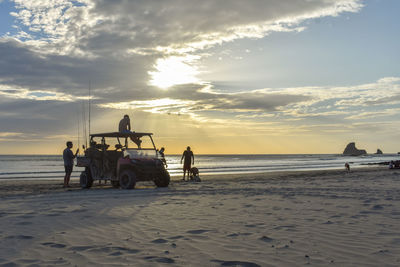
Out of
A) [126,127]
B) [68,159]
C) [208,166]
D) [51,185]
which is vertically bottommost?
[208,166]

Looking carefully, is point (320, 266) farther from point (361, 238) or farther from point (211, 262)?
point (361, 238)

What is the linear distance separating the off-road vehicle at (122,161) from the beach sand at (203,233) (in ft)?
15.6

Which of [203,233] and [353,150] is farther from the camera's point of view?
[353,150]

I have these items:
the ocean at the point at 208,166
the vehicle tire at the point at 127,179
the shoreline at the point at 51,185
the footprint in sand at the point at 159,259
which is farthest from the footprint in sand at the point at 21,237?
the ocean at the point at 208,166

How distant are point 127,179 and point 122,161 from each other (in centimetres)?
75

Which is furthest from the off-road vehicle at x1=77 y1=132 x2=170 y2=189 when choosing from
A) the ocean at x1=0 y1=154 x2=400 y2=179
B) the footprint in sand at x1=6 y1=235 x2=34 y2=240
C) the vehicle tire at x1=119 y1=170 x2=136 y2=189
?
the ocean at x1=0 y1=154 x2=400 y2=179

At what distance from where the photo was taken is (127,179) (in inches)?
551

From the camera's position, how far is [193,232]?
5.95m

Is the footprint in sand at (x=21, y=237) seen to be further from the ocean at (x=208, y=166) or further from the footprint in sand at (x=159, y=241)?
the ocean at (x=208, y=166)

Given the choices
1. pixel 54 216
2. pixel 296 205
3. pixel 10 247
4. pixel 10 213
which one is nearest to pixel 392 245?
pixel 296 205

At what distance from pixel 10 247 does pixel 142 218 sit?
8.78 feet

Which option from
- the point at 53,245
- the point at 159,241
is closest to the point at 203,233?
the point at 159,241

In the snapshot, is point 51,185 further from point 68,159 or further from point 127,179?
point 127,179

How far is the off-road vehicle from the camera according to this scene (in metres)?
14.2
